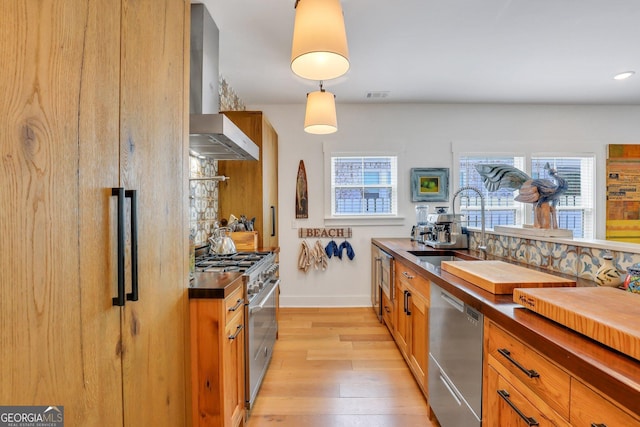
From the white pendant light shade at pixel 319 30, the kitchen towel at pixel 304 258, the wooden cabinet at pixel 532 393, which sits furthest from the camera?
the kitchen towel at pixel 304 258

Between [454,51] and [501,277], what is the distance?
7.33ft

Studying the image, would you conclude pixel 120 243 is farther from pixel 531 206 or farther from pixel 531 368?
pixel 531 206

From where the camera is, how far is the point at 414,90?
3.63m

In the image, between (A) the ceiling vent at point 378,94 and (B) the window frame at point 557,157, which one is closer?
(A) the ceiling vent at point 378,94

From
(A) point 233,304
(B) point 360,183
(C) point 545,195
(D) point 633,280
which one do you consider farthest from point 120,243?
(B) point 360,183

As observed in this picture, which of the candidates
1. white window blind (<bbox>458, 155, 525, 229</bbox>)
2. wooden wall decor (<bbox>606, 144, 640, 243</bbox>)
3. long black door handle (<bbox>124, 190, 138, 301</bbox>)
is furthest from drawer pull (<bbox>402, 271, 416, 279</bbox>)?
wooden wall decor (<bbox>606, 144, 640, 243</bbox>)

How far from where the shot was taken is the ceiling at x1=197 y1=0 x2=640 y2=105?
7.09 ft

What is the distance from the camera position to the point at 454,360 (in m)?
1.48

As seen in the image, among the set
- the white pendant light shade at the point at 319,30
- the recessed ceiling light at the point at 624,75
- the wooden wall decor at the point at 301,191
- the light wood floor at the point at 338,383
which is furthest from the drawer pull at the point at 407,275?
the recessed ceiling light at the point at 624,75

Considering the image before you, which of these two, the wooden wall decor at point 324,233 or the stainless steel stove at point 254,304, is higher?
the wooden wall decor at point 324,233

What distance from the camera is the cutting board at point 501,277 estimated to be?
A: 1268 mm

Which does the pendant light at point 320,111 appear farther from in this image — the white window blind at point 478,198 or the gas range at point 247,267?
the white window blind at point 478,198

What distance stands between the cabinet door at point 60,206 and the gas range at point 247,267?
922mm

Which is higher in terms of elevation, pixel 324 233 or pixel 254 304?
pixel 324 233
